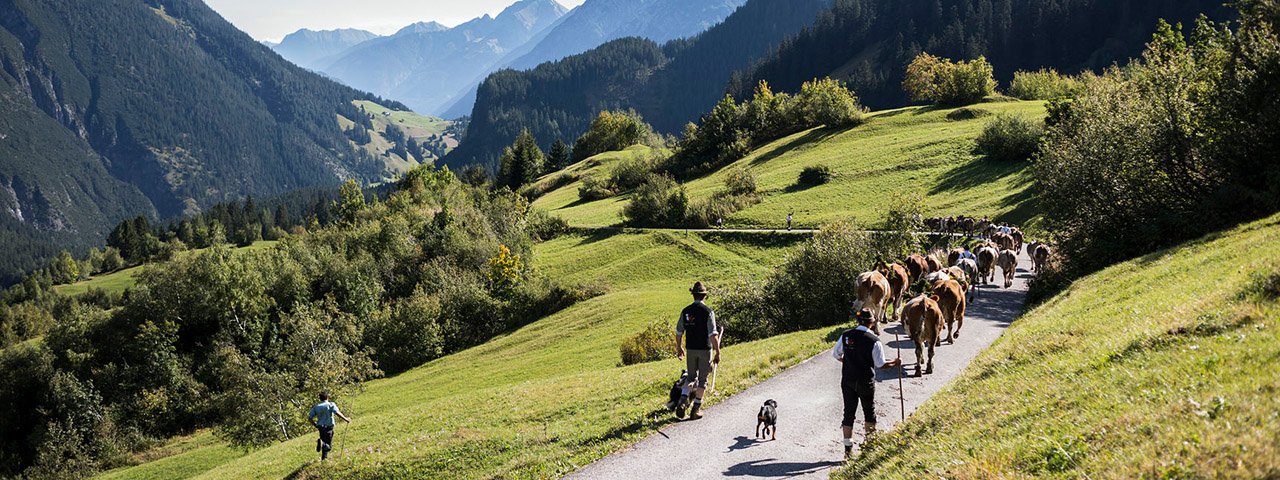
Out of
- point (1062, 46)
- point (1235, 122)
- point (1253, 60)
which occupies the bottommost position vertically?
point (1235, 122)

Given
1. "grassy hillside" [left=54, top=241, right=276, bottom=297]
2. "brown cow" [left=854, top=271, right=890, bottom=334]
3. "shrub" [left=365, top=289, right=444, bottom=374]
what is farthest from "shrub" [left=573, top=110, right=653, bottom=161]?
"brown cow" [left=854, top=271, right=890, bottom=334]

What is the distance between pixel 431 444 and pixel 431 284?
56.2 metres

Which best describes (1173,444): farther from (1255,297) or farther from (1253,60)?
(1253,60)

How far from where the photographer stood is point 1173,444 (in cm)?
737

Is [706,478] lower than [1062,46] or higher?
lower

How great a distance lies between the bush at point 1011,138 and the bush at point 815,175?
57.6ft

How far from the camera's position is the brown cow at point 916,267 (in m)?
27.0

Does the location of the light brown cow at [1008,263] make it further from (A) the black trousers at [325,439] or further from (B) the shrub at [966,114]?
(B) the shrub at [966,114]

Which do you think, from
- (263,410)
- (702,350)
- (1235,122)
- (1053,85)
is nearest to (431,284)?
(263,410)

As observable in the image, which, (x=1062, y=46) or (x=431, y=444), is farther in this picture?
(x=1062, y=46)

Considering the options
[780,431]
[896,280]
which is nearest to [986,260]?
[896,280]

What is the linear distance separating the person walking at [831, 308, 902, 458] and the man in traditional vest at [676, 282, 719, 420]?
11.4ft

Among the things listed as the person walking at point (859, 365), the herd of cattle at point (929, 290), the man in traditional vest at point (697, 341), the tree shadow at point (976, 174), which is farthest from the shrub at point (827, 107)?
the person walking at point (859, 365)

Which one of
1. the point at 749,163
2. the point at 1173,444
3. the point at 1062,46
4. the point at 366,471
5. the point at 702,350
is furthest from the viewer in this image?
the point at 1062,46
